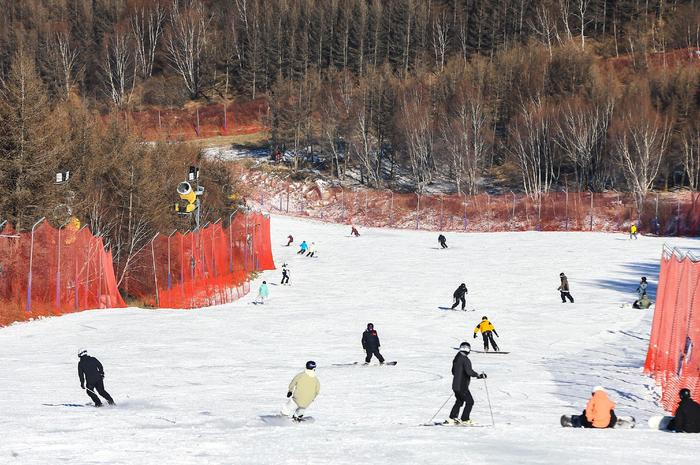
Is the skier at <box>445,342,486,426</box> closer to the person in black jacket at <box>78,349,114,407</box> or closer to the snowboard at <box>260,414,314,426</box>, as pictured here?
the snowboard at <box>260,414,314,426</box>

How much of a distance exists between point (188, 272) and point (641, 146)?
48459mm

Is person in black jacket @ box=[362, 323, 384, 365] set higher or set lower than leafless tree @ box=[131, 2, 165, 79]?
lower

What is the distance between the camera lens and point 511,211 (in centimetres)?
6731

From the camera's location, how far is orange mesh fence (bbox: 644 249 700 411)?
56.2ft

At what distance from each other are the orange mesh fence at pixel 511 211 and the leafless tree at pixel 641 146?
2.32 metres

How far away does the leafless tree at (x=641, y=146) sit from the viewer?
234ft

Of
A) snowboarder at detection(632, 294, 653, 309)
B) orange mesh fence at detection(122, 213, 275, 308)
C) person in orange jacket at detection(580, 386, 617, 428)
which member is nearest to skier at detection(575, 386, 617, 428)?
person in orange jacket at detection(580, 386, 617, 428)

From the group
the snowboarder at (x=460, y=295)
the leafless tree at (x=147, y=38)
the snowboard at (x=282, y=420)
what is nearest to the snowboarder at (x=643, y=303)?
the snowboarder at (x=460, y=295)

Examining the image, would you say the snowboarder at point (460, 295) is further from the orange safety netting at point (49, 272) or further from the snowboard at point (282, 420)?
the snowboard at point (282, 420)

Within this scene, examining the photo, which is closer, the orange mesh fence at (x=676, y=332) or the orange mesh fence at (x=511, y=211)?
the orange mesh fence at (x=676, y=332)

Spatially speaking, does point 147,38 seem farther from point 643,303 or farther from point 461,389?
point 461,389

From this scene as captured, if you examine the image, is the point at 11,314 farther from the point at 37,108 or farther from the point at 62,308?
the point at 37,108

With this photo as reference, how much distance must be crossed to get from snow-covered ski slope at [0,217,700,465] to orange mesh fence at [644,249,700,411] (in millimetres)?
564

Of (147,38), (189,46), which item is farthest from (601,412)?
(147,38)
